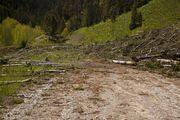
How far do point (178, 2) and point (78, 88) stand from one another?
85.3 meters

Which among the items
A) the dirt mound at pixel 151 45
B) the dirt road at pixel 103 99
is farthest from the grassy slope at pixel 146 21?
the dirt road at pixel 103 99

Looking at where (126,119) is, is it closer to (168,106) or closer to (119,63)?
(168,106)

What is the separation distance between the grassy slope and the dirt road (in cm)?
6240

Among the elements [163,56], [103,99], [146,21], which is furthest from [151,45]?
[146,21]

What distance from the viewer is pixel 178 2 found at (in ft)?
351

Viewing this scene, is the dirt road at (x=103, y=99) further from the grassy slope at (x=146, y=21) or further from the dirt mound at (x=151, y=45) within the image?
the grassy slope at (x=146, y=21)

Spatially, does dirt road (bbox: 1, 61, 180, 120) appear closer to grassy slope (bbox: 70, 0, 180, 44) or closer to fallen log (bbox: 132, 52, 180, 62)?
fallen log (bbox: 132, 52, 180, 62)

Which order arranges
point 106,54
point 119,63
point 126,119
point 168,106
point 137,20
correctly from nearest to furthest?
point 126,119
point 168,106
point 119,63
point 106,54
point 137,20

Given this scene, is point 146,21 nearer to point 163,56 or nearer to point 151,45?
point 151,45

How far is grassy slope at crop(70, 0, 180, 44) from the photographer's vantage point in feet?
316

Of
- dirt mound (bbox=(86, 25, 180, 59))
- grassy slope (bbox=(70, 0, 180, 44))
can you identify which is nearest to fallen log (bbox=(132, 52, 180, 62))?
dirt mound (bbox=(86, 25, 180, 59))

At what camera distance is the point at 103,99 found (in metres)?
23.8

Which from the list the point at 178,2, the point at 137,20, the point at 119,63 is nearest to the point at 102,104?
the point at 119,63

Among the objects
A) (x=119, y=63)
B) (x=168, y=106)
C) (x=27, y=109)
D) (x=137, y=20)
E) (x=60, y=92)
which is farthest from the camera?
(x=137, y=20)
